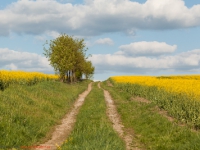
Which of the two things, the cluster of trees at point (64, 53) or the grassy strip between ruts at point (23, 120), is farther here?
the cluster of trees at point (64, 53)

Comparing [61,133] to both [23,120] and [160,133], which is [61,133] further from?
[160,133]

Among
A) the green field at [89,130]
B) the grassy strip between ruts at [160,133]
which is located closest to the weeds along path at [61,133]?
the green field at [89,130]

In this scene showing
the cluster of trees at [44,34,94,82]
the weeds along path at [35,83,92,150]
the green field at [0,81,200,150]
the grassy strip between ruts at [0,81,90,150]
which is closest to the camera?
the green field at [0,81,200,150]

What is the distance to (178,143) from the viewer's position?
1282 cm

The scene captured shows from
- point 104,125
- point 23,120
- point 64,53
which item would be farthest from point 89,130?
point 64,53

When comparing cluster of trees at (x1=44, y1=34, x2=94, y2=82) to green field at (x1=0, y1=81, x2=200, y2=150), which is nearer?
green field at (x1=0, y1=81, x2=200, y2=150)

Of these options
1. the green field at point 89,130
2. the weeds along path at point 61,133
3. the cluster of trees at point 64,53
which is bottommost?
the weeds along path at point 61,133

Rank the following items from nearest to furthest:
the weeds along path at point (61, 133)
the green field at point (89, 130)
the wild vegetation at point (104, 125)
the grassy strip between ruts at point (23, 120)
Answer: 1. the green field at point (89, 130)
2. the wild vegetation at point (104, 125)
3. the weeds along path at point (61, 133)
4. the grassy strip between ruts at point (23, 120)

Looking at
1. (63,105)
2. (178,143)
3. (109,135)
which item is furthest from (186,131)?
(63,105)

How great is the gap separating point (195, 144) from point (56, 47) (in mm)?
48417

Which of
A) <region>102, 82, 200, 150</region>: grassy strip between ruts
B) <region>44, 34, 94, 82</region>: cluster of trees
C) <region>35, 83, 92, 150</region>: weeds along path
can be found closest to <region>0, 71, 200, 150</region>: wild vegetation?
<region>102, 82, 200, 150</region>: grassy strip between ruts

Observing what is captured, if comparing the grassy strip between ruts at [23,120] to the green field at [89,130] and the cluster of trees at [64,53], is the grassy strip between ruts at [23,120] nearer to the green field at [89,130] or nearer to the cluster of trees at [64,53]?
A: the green field at [89,130]

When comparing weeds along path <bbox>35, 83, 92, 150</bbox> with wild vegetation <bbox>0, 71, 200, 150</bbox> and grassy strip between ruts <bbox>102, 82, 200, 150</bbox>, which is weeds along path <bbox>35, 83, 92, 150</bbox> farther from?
grassy strip between ruts <bbox>102, 82, 200, 150</bbox>

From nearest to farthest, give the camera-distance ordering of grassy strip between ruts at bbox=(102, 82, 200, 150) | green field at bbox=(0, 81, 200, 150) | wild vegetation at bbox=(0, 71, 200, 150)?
green field at bbox=(0, 81, 200, 150) → wild vegetation at bbox=(0, 71, 200, 150) → grassy strip between ruts at bbox=(102, 82, 200, 150)
